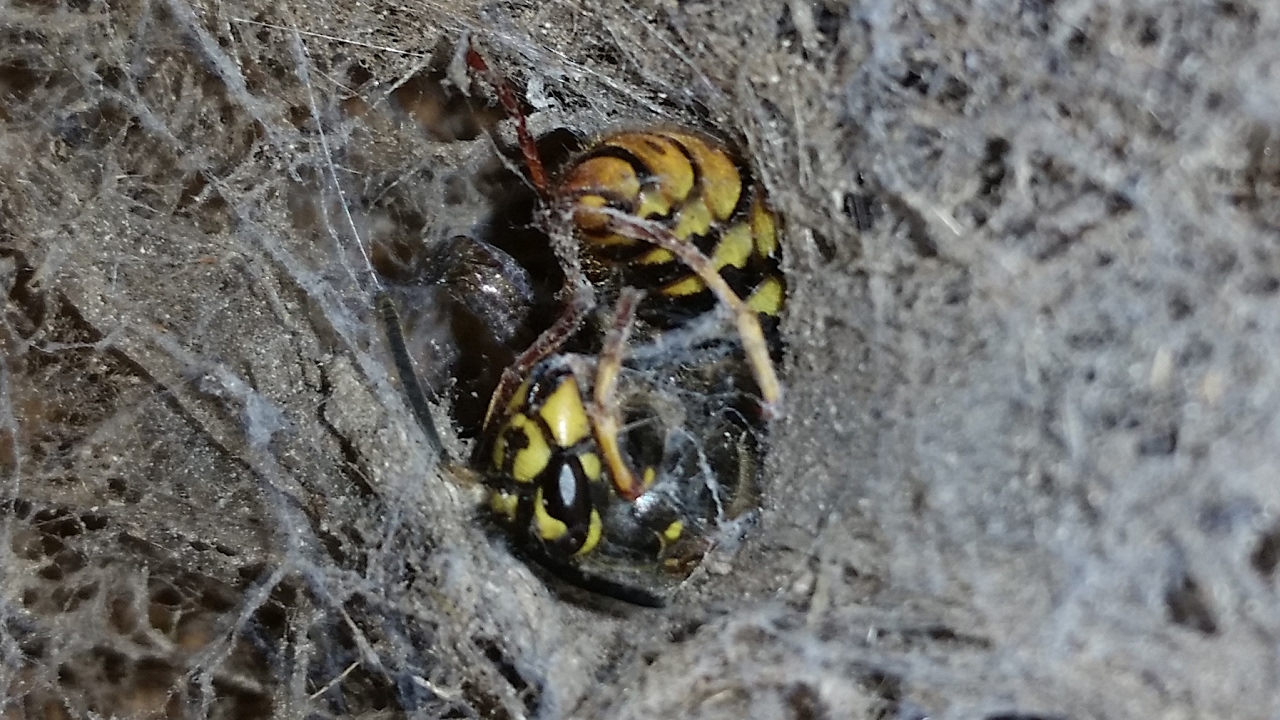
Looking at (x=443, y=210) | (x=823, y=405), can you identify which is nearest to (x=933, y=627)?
(x=823, y=405)

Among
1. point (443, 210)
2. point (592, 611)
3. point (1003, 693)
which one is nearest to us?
point (1003, 693)

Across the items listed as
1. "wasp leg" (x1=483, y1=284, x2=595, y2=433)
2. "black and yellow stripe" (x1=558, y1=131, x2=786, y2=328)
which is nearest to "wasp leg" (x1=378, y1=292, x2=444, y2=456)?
"wasp leg" (x1=483, y1=284, x2=595, y2=433)

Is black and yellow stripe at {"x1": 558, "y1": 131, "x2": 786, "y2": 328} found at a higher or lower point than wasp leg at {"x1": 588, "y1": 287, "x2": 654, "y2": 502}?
higher

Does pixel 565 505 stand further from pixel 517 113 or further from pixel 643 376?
pixel 517 113

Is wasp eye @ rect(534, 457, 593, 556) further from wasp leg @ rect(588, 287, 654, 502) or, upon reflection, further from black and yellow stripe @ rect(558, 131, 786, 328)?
black and yellow stripe @ rect(558, 131, 786, 328)

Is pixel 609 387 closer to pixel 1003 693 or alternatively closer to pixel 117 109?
pixel 1003 693

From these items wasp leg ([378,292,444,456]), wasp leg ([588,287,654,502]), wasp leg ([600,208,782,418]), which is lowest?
wasp leg ([378,292,444,456])

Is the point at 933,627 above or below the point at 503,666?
above
